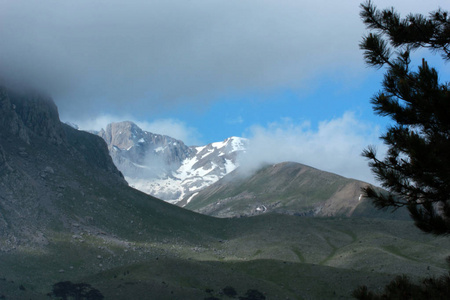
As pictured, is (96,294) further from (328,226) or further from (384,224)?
(384,224)

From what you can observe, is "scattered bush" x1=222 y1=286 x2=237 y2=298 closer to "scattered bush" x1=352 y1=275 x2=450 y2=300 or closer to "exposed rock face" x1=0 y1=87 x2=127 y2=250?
"exposed rock face" x1=0 y1=87 x2=127 y2=250

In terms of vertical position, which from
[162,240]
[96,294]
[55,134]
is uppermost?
[55,134]

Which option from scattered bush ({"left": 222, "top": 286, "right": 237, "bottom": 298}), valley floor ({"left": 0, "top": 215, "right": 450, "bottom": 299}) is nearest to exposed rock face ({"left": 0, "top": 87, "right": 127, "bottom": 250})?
valley floor ({"left": 0, "top": 215, "right": 450, "bottom": 299})

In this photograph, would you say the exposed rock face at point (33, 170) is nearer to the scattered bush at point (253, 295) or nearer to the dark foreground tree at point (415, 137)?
the scattered bush at point (253, 295)

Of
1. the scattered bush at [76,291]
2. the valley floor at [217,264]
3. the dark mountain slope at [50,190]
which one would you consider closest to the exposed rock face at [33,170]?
the dark mountain slope at [50,190]

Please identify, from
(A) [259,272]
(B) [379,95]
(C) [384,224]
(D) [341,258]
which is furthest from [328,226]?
(B) [379,95]

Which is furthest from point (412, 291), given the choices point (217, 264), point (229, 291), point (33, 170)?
point (33, 170)

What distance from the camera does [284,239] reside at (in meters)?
142

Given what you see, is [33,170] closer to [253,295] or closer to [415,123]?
[253,295]

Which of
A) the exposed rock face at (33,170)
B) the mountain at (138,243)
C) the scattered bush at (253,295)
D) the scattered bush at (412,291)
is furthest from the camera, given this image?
the exposed rock face at (33,170)

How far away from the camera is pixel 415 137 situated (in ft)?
47.1

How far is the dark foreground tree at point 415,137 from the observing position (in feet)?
Result: 47.2

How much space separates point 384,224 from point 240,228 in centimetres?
5606

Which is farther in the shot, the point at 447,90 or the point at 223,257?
the point at 223,257
